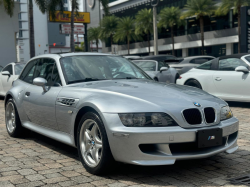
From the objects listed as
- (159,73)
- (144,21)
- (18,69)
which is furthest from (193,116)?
(144,21)

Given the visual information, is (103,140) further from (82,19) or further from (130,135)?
(82,19)

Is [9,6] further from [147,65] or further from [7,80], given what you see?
[147,65]

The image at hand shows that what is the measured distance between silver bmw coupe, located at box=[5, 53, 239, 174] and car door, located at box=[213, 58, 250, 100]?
4783 mm

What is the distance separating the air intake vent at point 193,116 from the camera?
12.0 feet

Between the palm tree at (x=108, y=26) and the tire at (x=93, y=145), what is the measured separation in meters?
59.3

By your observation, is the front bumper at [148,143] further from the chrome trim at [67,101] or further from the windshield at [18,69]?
the windshield at [18,69]

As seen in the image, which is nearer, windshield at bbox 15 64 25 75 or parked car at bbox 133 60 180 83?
parked car at bbox 133 60 180 83

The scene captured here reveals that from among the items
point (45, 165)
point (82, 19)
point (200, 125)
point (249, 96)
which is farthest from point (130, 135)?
point (82, 19)

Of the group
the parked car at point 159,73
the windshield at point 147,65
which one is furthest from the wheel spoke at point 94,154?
the windshield at point 147,65

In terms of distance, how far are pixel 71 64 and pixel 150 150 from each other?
191 cm

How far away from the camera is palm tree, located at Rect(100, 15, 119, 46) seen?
62.5 meters

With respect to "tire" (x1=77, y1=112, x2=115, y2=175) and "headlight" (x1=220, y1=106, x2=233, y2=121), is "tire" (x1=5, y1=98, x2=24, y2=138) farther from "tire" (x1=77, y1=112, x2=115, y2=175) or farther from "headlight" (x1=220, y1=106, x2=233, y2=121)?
"headlight" (x1=220, y1=106, x2=233, y2=121)

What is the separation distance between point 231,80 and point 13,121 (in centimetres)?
570

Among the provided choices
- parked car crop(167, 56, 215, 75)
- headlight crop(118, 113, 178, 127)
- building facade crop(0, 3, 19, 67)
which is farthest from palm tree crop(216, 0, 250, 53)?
headlight crop(118, 113, 178, 127)
